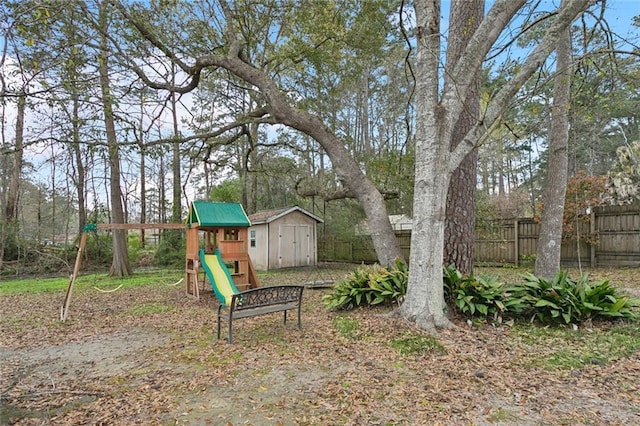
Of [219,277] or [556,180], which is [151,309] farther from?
[556,180]

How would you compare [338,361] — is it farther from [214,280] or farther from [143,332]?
[214,280]

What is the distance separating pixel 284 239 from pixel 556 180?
389 inches

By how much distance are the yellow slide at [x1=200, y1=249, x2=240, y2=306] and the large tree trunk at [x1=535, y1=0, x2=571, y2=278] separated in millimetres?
6392

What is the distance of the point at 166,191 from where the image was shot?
1994 centimetres

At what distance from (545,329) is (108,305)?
7.89m

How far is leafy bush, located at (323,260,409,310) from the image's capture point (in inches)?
206

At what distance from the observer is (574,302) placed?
4512mm

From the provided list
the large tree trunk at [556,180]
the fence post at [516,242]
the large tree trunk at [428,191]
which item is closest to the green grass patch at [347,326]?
the large tree trunk at [428,191]

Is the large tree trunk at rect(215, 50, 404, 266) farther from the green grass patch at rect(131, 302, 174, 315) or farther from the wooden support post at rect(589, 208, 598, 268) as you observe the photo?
the wooden support post at rect(589, 208, 598, 268)

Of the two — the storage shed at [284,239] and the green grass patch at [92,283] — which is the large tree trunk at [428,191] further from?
the storage shed at [284,239]

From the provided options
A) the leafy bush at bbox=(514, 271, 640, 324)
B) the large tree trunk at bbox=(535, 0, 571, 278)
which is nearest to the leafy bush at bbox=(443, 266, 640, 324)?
the leafy bush at bbox=(514, 271, 640, 324)

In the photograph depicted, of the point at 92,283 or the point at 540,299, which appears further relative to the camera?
the point at 92,283

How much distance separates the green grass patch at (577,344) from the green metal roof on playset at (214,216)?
6121 mm

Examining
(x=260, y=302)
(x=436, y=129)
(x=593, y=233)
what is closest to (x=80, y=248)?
(x=260, y=302)
